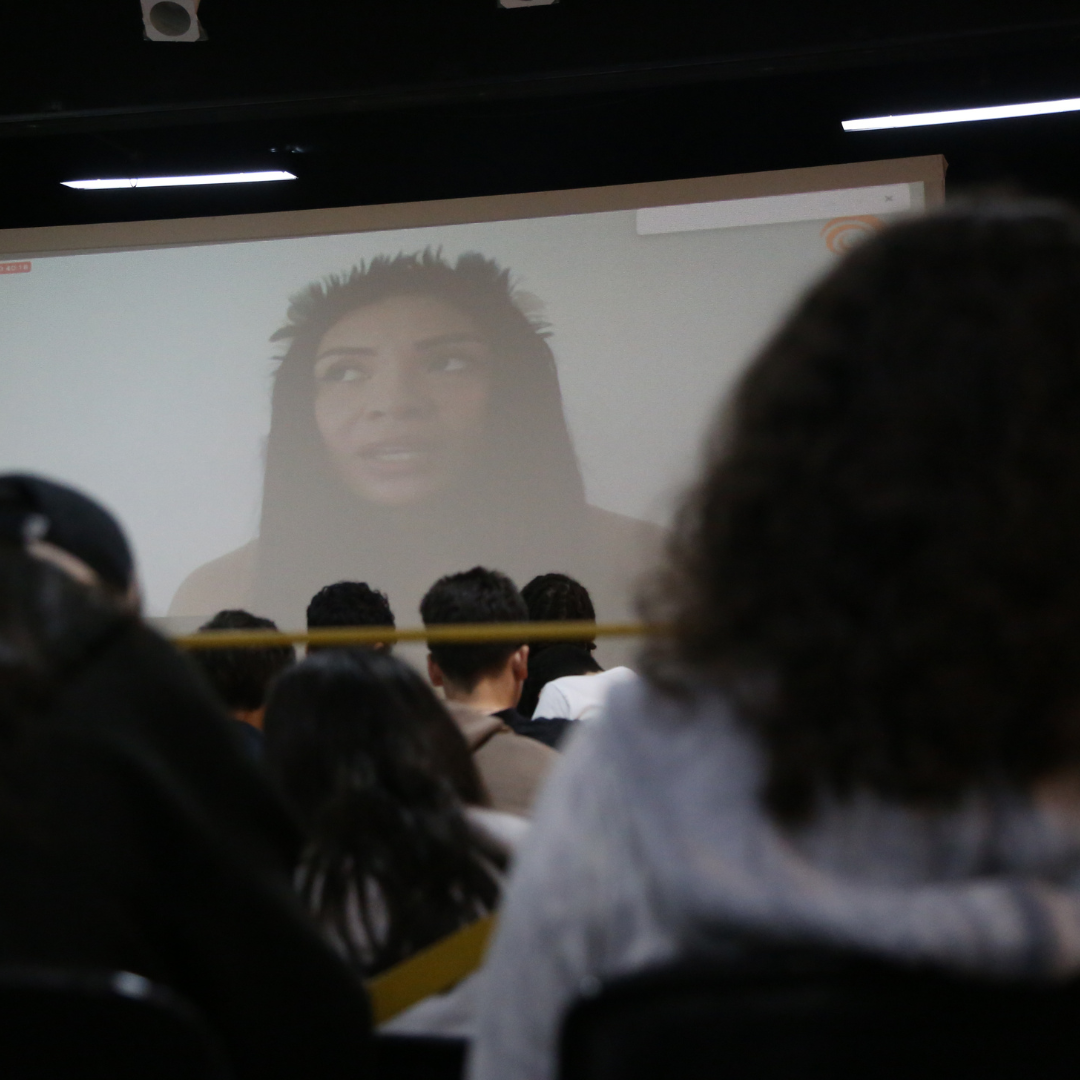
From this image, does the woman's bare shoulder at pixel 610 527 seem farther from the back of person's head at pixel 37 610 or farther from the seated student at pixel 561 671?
the back of person's head at pixel 37 610

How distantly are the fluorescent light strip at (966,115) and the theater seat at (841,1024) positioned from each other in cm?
449

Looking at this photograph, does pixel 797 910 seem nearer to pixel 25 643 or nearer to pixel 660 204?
pixel 25 643

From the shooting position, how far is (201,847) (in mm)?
740

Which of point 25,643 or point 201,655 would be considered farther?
point 201,655

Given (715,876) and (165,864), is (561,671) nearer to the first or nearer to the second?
(165,864)

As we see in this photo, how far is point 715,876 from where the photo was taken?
0.54 m

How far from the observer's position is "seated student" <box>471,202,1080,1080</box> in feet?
1.77

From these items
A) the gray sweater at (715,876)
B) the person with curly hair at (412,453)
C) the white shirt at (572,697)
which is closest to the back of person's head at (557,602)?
the white shirt at (572,697)

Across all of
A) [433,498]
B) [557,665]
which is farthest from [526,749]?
[433,498]

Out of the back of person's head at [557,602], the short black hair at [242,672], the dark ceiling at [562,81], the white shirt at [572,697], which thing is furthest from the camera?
the dark ceiling at [562,81]

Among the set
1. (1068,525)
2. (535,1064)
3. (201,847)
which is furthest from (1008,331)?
(201,847)

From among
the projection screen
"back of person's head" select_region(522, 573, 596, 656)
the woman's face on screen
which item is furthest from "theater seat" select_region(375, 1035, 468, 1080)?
the woman's face on screen

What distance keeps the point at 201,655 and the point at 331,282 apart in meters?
→ 2.73

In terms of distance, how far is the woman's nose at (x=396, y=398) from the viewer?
4609mm
